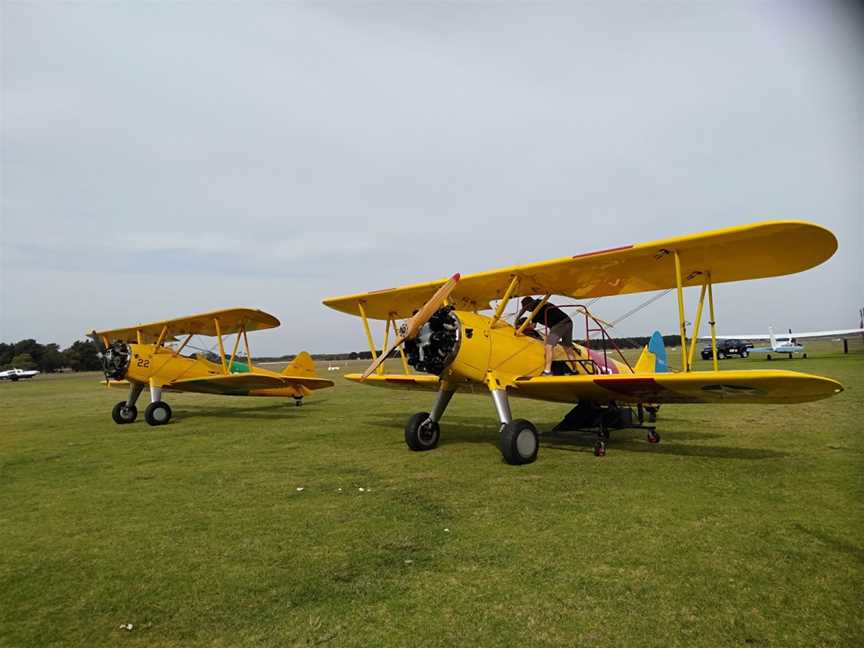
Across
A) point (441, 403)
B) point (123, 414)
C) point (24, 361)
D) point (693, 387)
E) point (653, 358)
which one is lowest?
point (123, 414)

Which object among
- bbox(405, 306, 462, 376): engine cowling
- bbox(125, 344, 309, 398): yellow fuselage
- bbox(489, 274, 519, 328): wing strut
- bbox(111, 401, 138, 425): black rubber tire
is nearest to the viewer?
bbox(405, 306, 462, 376): engine cowling

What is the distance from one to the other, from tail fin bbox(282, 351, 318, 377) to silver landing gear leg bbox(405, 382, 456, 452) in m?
9.32

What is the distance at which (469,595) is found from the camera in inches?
123

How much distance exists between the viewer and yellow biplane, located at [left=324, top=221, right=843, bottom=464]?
618 centimetres

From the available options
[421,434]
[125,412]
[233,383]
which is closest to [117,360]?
[125,412]

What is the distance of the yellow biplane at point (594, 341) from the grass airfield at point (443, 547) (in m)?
0.76

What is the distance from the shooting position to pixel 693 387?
6500 millimetres

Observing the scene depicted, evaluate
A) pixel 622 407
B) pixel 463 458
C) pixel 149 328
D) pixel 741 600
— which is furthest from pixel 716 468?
pixel 149 328

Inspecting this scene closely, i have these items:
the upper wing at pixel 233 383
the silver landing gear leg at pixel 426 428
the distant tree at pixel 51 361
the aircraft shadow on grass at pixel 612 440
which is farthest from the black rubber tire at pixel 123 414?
the distant tree at pixel 51 361

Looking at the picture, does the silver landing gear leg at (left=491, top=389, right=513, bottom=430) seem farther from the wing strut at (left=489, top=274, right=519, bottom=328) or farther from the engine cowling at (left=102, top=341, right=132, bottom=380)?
the engine cowling at (left=102, top=341, right=132, bottom=380)

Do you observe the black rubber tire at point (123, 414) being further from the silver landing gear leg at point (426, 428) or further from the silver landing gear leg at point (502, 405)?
the silver landing gear leg at point (502, 405)

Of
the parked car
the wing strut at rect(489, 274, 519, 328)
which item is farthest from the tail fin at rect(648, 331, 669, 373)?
the parked car

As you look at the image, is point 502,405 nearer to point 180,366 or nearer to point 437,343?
point 437,343

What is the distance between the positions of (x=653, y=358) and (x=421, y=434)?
5305 millimetres
